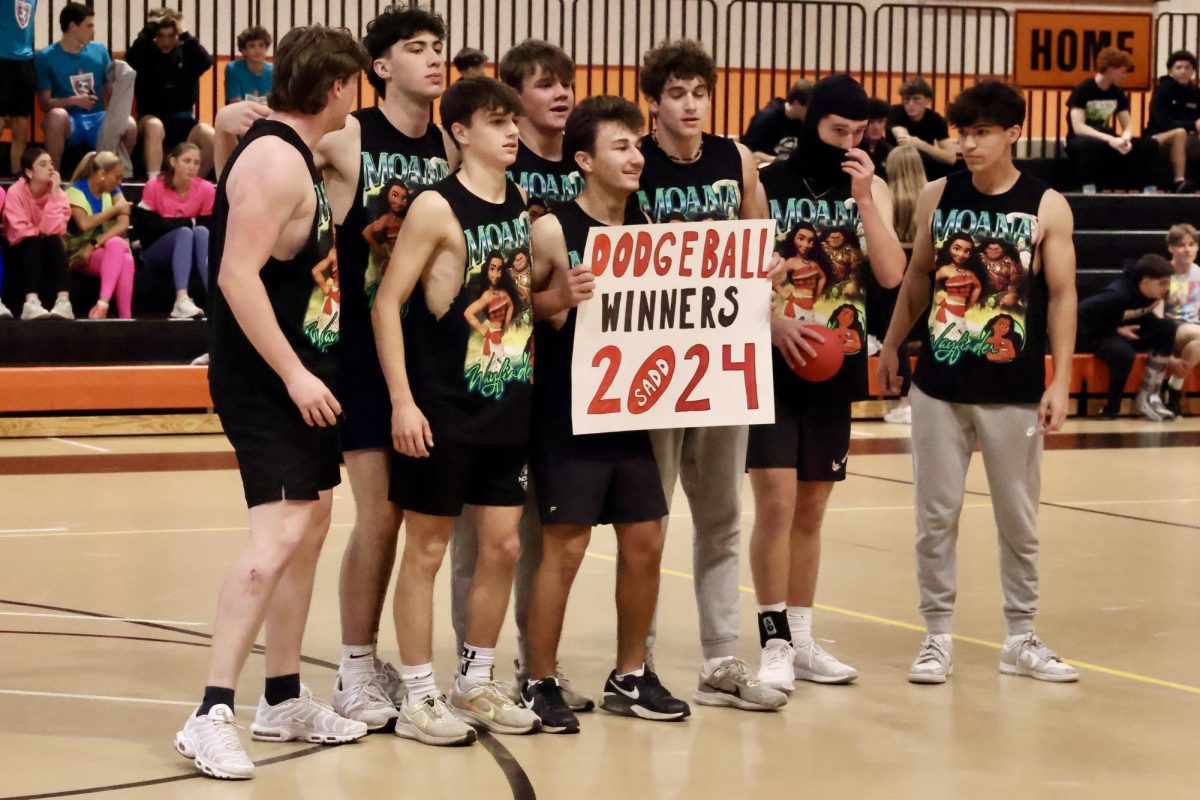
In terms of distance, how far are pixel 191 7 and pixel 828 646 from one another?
14092 mm

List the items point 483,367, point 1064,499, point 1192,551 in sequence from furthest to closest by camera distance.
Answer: point 1064,499
point 1192,551
point 483,367

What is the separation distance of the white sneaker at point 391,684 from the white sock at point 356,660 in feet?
0.27

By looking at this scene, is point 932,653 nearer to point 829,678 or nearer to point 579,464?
point 829,678

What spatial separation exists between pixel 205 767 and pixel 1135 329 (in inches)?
468

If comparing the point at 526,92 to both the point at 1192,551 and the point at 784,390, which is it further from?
the point at 1192,551

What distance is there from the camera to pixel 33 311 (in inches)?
530

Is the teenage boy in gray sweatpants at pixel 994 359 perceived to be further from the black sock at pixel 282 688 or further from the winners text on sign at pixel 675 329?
the black sock at pixel 282 688

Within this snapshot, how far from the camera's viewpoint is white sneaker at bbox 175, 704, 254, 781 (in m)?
4.54

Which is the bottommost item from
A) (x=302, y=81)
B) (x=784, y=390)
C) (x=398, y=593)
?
(x=398, y=593)

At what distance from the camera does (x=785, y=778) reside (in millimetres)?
4656

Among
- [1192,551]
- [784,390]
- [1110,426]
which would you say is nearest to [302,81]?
[784,390]

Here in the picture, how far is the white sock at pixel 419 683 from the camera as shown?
5.02 m

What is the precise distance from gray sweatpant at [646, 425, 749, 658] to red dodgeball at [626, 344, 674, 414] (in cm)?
25

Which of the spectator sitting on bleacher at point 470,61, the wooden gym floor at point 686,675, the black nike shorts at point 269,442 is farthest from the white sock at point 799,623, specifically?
the spectator sitting on bleacher at point 470,61
